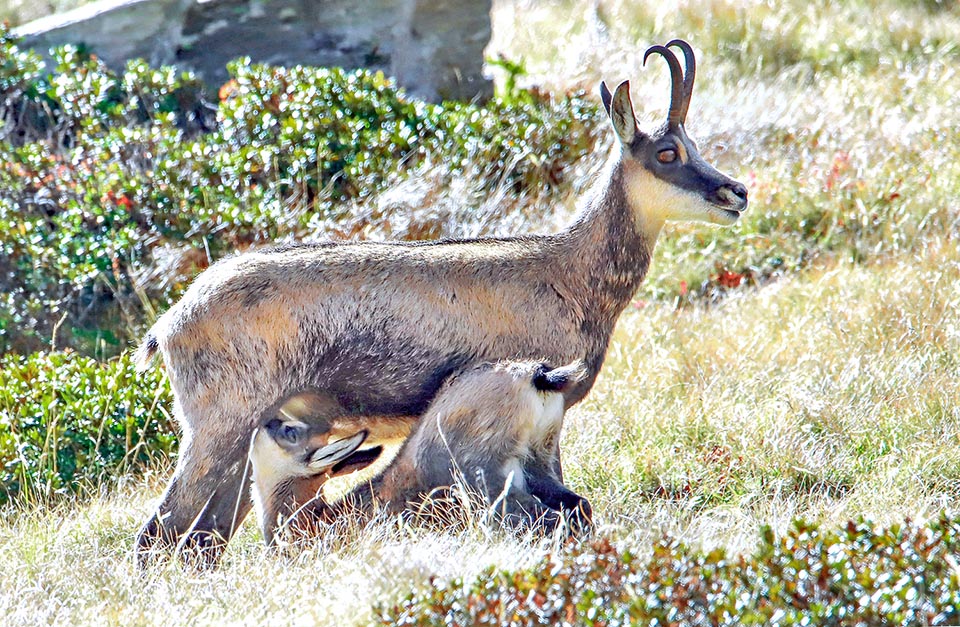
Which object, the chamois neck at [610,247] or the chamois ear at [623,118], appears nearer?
the chamois neck at [610,247]

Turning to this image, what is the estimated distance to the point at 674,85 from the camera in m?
5.77

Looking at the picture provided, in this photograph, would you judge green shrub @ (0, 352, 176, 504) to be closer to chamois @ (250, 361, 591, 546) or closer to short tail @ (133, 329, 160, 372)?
short tail @ (133, 329, 160, 372)

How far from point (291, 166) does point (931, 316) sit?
438 cm

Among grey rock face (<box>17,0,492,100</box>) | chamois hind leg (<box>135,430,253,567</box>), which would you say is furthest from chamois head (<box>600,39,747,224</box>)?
grey rock face (<box>17,0,492,100</box>)

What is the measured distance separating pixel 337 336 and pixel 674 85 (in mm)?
1905

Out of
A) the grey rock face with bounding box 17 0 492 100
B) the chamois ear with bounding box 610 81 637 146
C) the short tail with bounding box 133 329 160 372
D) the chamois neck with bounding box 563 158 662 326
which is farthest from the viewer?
the grey rock face with bounding box 17 0 492 100

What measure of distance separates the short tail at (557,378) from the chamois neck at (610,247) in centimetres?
53

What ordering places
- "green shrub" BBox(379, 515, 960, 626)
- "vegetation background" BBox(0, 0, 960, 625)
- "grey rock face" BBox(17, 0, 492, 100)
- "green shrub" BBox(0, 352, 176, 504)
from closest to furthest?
"green shrub" BBox(379, 515, 960, 626), "vegetation background" BBox(0, 0, 960, 625), "green shrub" BBox(0, 352, 176, 504), "grey rock face" BBox(17, 0, 492, 100)

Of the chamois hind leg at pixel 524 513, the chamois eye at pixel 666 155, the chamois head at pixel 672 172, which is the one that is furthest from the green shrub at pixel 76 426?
the chamois eye at pixel 666 155

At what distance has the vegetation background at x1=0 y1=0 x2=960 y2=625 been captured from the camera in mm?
4246

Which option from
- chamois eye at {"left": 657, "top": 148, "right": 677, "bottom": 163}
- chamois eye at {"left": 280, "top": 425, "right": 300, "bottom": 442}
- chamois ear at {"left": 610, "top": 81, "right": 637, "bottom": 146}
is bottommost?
chamois eye at {"left": 280, "top": 425, "right": 300, "bottom": 442}

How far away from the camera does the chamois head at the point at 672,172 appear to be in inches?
227

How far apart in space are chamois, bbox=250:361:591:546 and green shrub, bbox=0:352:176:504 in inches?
48.1

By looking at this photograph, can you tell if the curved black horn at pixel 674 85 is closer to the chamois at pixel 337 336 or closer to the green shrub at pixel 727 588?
the chamois at pixel 337 336
